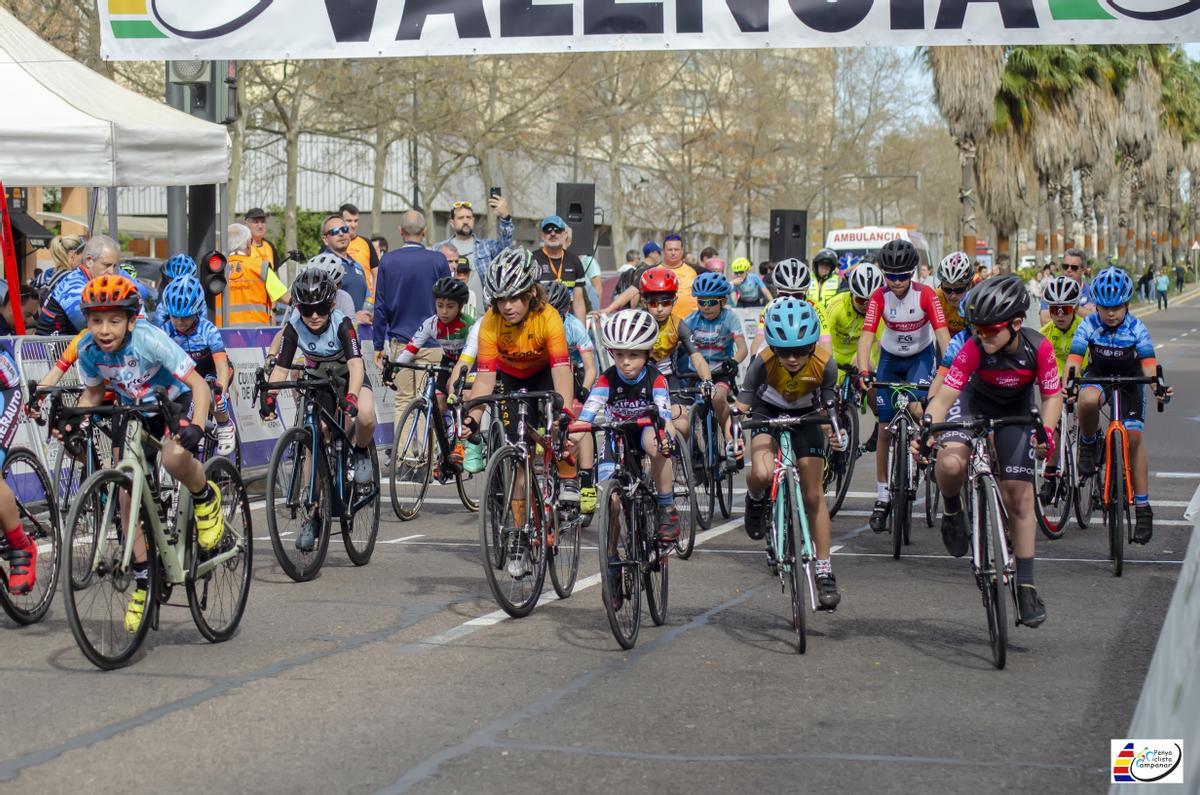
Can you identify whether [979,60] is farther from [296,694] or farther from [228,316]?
[296,694]

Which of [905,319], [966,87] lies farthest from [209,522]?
[966,87]

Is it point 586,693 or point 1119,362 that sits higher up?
point 1119,362

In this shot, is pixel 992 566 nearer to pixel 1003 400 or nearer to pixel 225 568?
pixel 1003 400

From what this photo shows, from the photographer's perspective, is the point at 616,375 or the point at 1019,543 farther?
the point at 616,375

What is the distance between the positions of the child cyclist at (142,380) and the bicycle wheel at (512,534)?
1.41 metres

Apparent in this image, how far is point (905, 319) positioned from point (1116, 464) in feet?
6.96

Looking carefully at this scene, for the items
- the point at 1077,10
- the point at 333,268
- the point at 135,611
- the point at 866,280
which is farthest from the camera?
the point at 866,280

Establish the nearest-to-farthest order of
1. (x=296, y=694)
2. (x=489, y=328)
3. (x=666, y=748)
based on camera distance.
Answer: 1. (x=666, y=748)
2. (x=296, y=694)
3. (x=489, y=328)

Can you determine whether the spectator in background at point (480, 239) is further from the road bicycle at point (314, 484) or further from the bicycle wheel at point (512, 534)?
the bicycle wheel at point (512, 534)

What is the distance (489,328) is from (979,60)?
111ft

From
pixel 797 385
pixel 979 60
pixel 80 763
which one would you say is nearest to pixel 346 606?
pixel 797 385

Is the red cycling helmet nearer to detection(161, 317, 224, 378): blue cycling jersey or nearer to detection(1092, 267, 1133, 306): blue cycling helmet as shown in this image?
detection(1092, 267, 1133, 306): blue cycling helmet

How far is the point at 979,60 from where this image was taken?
41281mm

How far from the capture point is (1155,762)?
143 inches
